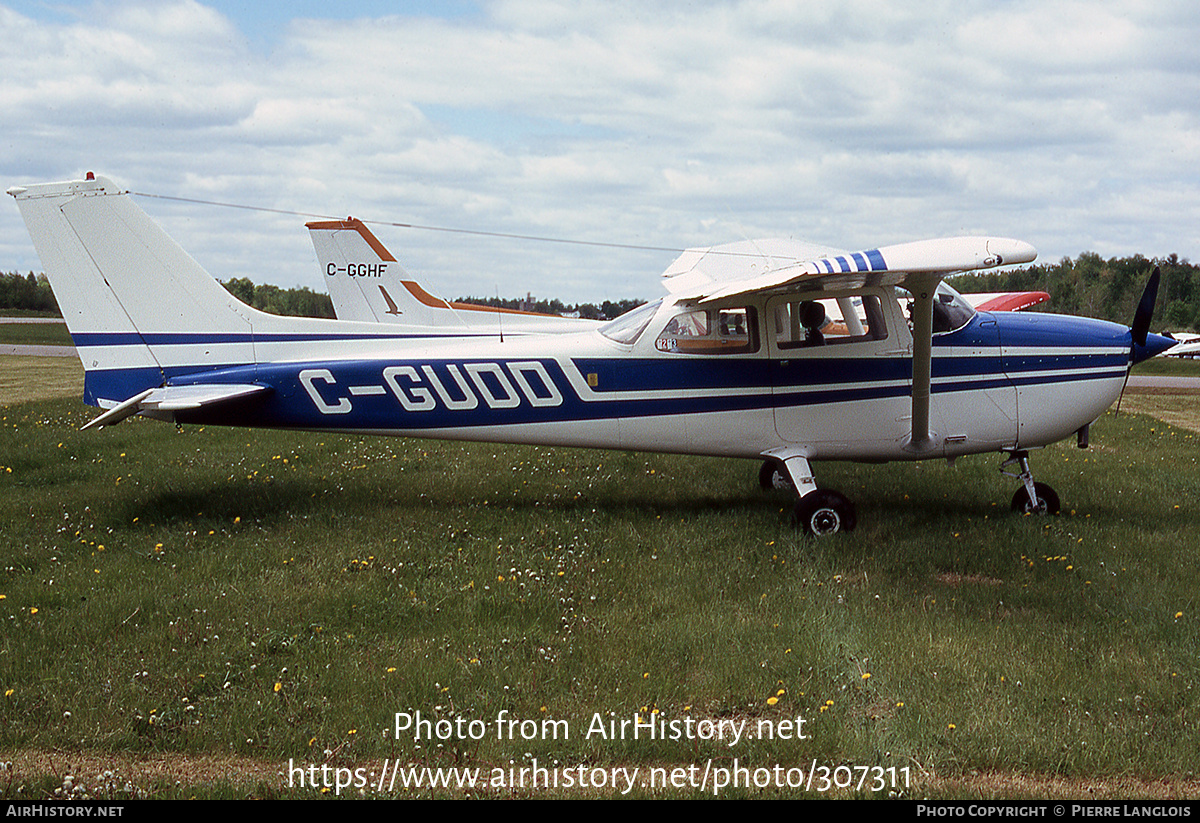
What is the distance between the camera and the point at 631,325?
8602mm

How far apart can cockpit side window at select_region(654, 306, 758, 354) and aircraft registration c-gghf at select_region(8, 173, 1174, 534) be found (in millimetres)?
14

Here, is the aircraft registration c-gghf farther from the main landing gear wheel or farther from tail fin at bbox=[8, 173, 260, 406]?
the main landing gear wheel

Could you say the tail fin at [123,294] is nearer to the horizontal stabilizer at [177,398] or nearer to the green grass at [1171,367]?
the horizontal stabilizer at [177,398]

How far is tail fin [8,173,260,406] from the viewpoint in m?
8.24

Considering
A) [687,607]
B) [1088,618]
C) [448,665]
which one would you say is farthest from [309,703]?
[1088,618]

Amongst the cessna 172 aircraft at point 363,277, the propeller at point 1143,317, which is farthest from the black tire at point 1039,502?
the cessna 172 aircraft at point 363,277

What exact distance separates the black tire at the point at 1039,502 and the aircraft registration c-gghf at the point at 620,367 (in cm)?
56

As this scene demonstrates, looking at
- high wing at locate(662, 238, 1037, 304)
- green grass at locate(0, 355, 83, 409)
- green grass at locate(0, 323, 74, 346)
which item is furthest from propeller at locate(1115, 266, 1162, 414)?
green grass at locate(0, 323, 74, 346)

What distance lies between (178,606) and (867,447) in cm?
619

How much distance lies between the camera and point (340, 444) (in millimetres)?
12945

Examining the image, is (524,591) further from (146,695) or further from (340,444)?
(340,444)

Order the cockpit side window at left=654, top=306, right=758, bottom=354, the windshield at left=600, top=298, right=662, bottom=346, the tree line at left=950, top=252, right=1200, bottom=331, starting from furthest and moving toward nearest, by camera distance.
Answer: the tree line at left=950, top=252, right=1200, bottom=331 < the windshield at left=600, top=298, right=662, bottom=346 < the cockpit side window at left=654, top=306, right=758, bottom=354

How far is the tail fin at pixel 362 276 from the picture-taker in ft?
58.0

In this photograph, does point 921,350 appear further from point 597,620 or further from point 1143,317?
point 597,620
